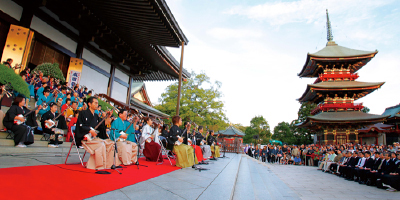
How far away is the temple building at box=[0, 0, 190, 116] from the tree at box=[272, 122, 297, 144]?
27901mm

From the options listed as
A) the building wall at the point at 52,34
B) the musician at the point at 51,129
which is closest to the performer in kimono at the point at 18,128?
the musician at the point at 51,129

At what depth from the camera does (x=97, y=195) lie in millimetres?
2291

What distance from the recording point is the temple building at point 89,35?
6574 millimetres

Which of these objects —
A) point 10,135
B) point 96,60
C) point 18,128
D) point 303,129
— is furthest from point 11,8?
point 303,129

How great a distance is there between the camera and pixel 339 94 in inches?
827

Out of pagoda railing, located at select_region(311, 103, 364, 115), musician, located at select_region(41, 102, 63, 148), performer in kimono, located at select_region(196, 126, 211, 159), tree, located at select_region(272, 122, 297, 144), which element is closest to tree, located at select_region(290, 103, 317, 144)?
tree, located at select_region(272, 122, 297, 144)

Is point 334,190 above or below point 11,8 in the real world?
below

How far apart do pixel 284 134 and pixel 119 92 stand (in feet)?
104

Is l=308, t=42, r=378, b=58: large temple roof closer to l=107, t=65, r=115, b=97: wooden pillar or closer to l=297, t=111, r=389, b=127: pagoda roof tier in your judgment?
l=297, t=111, r=389, b=127: pagoda roof tier

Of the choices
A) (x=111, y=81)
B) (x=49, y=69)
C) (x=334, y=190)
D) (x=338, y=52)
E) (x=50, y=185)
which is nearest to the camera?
(x=50, y=185)

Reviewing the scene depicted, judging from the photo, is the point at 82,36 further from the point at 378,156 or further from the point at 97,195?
the point at 378,156

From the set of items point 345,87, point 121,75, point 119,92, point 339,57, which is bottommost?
point 119,92

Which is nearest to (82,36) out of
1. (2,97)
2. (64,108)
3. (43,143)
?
(64,108)

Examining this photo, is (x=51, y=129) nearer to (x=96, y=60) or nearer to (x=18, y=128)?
(x=18, y=128)
